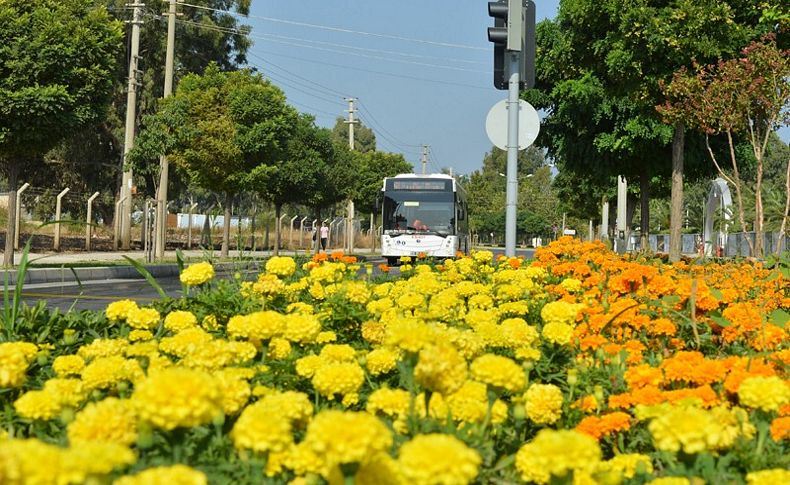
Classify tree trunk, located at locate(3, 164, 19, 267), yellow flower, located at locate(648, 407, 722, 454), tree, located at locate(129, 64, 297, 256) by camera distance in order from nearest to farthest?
1. yellow flower, located at locate(648, 407, 722, 454)
2. tree trunk, located at locate(3, 164, 19, 267)
3. tree, located at locate(129, 64, 297, 256)

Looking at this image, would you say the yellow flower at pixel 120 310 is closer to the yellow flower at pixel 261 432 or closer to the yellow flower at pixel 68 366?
the yellow flower at pixel 68 366

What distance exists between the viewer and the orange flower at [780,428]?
1896mm

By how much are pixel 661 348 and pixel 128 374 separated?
194cm

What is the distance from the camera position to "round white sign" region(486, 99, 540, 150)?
25.8ft

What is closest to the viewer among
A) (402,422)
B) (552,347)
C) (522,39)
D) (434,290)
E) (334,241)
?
(402,422)

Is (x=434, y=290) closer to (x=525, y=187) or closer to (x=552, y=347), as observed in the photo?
(x=552, y=347)

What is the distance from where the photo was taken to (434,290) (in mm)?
3502

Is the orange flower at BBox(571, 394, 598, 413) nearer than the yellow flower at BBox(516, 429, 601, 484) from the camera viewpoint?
No

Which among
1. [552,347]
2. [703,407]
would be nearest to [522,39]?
[552,347]

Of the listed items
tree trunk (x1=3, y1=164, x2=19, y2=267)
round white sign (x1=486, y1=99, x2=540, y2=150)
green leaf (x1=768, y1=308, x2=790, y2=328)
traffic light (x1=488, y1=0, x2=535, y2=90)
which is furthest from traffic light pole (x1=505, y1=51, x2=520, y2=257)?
tree trunk (x1=3, y1=164, x2=19, y2=267)

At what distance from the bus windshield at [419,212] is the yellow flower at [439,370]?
2129 centimetres

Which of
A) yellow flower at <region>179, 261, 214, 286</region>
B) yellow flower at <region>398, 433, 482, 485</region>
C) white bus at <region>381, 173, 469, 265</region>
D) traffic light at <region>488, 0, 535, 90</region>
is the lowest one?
yellow flower at <region>398, 433, 482, 485</region>

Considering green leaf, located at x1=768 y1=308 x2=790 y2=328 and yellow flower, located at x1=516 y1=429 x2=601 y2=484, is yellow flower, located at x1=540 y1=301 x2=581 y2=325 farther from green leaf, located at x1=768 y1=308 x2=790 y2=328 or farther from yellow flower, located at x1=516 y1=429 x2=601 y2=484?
yellow flower, located at x1=516 y1=429 x2=601 y2=484

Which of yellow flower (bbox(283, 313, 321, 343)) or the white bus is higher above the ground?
the white bus
